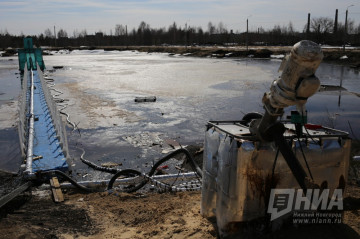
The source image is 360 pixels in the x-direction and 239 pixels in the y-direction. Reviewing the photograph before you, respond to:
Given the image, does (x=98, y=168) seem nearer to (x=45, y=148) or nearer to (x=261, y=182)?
(x=45, y=148)

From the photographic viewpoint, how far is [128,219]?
11.8ft

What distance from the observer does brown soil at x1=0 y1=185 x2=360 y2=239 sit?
2841mm

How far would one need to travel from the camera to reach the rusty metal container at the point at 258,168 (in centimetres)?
254

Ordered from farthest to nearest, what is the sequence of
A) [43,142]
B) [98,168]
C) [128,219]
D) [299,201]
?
1. [43,142]
2. [98,168]
3. [128,219]
4. [299,201]

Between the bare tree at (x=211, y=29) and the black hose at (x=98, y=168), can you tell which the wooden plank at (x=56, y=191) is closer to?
the black hose at (x=98, y=168)

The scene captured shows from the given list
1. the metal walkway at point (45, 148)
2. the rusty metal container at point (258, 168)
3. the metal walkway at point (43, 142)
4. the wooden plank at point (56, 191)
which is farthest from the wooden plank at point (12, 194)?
the rusty metal container at point (258, 168)

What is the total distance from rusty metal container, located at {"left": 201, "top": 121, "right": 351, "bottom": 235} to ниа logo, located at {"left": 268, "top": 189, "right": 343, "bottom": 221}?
2.0 inches

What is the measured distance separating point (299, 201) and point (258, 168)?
52cm

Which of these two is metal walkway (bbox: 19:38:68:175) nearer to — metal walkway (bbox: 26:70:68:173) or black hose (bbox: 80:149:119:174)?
metal walkway (bbox: 26:70:68:173)

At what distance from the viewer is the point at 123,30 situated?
131m

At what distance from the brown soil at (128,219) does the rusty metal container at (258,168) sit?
0.68ft

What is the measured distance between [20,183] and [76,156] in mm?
1873

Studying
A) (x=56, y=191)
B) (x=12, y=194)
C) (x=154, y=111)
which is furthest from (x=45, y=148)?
(x=154, y=111)

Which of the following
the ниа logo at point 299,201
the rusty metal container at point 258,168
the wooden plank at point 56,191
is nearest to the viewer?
the rusty metal container at point 258,168
